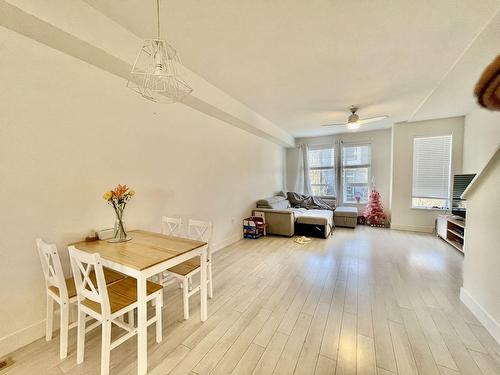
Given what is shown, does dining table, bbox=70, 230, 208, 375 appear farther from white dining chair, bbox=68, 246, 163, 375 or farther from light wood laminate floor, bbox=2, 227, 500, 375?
light wood laminate floor, bbox=2, 227, 500, 375

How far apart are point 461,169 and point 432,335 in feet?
15.1

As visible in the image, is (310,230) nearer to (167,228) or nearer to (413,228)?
(413,228)

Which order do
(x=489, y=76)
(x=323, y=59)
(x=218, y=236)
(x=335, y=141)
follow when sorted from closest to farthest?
(x=489, y=76), (x=323, y=59), (x=218, y=236), (x=335, y=141)

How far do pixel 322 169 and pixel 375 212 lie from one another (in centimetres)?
204

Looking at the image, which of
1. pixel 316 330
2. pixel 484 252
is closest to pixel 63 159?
pixel 316 330

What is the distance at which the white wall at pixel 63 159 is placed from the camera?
1611 mm

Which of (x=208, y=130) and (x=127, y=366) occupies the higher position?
(x=208, y=130)

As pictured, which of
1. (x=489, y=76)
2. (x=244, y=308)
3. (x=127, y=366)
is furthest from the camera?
(x=244, y=308)

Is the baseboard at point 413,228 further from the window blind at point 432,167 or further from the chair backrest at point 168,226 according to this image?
the chair backrest at point 168,226

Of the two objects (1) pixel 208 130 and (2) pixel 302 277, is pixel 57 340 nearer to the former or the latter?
(2) pixel 302 277

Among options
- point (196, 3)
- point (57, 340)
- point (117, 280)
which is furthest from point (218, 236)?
point (196, 3)

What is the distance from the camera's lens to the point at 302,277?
9.20ft

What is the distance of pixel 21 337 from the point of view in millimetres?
1648

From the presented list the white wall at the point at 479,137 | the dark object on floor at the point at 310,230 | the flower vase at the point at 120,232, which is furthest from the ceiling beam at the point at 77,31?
the white wall at the point at 479,137
